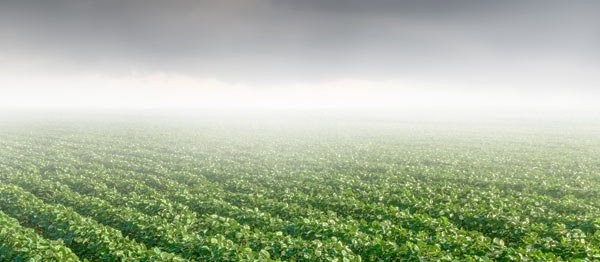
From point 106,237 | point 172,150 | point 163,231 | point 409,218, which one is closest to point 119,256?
point 106,237

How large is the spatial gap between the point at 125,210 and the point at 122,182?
795 cm

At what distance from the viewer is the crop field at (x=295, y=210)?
1094 cm

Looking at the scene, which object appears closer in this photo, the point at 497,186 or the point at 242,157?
the point at 497,186

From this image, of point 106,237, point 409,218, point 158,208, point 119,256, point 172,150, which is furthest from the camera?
point 172,150

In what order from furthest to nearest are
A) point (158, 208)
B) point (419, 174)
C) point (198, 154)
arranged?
point (198, 154)
point (419, 174)
point (158, 208)

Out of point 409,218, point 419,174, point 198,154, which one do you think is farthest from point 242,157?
point 409,218

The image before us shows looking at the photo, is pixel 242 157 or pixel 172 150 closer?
pixel 242 157

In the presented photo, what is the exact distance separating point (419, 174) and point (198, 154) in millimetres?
20148

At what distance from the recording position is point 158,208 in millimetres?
16203

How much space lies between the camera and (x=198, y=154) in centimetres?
3684

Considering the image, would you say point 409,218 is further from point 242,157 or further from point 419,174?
point 242,157

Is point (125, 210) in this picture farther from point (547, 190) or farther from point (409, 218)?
point (547, 190)

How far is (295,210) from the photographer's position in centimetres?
1614

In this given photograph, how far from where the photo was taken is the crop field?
1094 cm
